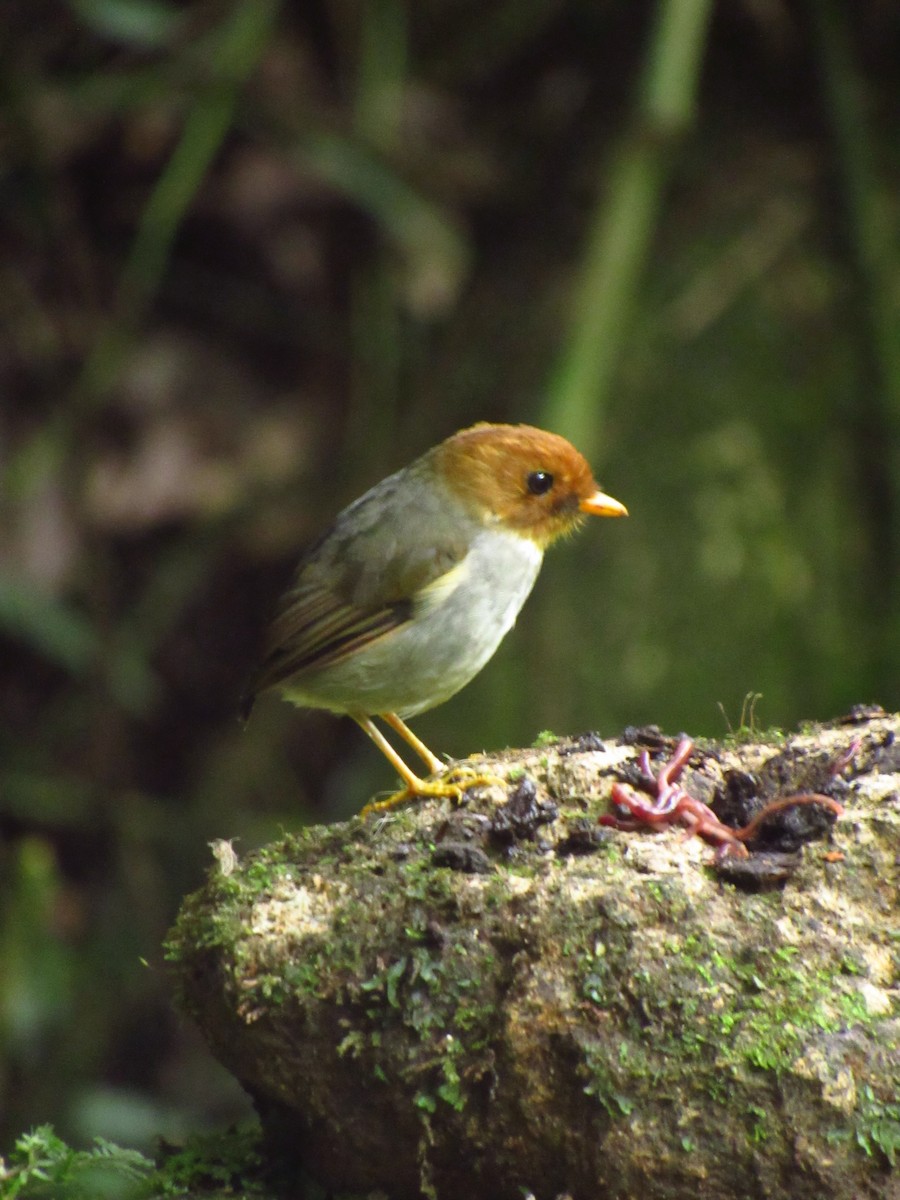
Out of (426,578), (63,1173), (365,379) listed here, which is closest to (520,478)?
(426,578)

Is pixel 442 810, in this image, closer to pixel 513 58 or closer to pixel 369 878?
pixel 369 878

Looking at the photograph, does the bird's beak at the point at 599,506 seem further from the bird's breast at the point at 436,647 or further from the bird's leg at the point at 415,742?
the bird's leg at the point at 415,742

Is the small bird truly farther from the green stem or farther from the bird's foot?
the green stem

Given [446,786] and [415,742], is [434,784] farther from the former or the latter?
[415,742]

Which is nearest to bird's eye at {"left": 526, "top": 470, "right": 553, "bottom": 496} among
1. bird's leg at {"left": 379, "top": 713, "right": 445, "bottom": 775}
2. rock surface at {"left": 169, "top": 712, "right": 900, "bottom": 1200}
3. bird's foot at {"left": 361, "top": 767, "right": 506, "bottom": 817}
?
bird's leg at {"left": 379, "top": 713, "right": 445, "bottom": 775}

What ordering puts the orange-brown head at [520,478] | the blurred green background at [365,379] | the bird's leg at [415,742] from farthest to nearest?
the blurred green background at [365,379] < the orange-brown head at [520,478] < the bird's leg at [415,742]

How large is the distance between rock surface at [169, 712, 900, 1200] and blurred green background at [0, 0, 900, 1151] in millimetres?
1433

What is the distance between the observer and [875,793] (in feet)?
7.77

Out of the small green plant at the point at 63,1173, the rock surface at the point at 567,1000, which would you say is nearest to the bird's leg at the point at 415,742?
the rock surface at the point at 567,1000

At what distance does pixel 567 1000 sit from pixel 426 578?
1389 mm

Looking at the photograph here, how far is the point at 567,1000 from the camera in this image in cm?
204

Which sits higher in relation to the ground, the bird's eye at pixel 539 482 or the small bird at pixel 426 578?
the bird's eye at pixel 539 482

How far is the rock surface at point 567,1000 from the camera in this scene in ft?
6.40

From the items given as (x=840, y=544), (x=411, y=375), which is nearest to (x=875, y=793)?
(x=840, y=544)
